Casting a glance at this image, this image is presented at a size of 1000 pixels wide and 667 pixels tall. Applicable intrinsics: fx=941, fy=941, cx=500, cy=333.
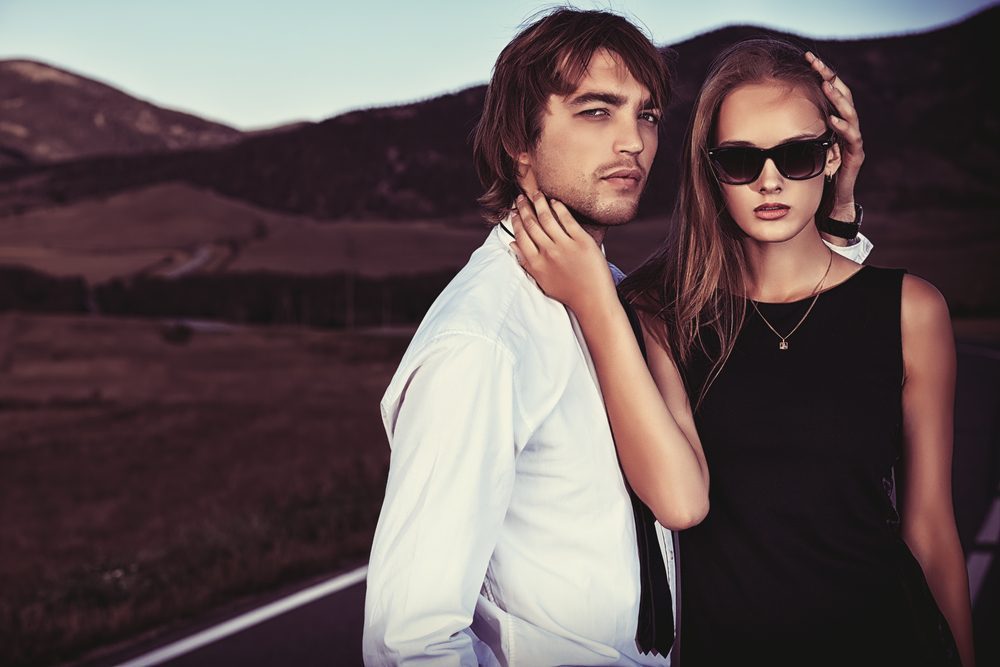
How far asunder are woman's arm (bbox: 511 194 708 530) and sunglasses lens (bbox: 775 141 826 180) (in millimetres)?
527

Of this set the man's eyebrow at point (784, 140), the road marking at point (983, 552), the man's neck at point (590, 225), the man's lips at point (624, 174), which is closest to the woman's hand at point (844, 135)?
the man's eyebrow at point (784, 140)

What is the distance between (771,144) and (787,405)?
614mm

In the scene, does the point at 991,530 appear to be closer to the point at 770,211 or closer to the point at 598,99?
the point at 770,211

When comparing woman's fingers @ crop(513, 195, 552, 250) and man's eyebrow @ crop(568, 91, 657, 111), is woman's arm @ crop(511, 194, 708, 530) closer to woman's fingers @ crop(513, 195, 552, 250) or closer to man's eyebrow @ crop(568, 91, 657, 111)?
woman's fingers @ crop(513, 195, 552, 250)

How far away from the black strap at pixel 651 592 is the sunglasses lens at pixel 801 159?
84 centimetres

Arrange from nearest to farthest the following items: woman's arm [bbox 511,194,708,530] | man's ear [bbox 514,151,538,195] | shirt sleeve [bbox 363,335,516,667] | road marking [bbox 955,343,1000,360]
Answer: shirt sleeve [bbox 363,335,516,667]
woman's arm [bbox 511,194,708,530]
man's ear [bbox 514,151,538,195]
road marking [bbox 955,343,1000,360]

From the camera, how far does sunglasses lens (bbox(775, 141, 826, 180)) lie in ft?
7.18

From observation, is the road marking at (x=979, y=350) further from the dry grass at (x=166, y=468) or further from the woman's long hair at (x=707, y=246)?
the woman's long hair at (x=707, y=246)

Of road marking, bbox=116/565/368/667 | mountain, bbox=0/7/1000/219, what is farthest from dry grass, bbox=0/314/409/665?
mountain, bbox=0/7/1000/219

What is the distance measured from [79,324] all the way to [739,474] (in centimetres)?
5374

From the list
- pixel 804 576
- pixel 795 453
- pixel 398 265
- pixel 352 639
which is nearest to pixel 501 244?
pixel 795 453

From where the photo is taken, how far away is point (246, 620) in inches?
223

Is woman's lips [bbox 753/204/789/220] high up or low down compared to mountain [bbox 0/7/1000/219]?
down

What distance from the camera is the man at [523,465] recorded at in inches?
63.8
